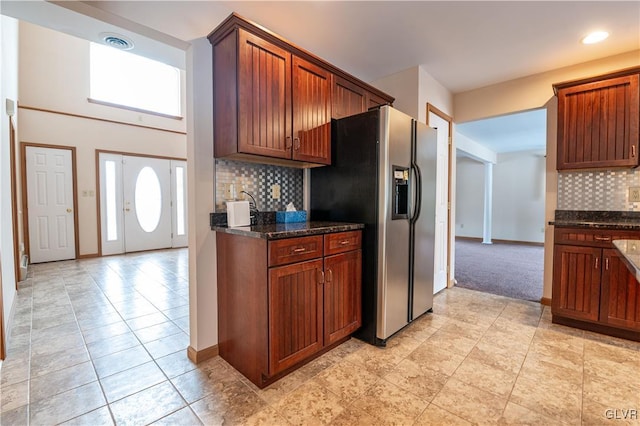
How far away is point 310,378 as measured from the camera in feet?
6.04

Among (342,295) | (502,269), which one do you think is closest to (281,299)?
(342,295)

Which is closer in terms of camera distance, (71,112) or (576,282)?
(576,282)

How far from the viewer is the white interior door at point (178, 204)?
650 cm

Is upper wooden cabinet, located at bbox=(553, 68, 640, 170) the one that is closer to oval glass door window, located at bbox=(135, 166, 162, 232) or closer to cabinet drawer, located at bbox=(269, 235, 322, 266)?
cabinet drawer, located at bbox=(269, 235, 322, 266)

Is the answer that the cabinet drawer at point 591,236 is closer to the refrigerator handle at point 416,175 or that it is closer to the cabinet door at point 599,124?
the cabinet door at point 599,124

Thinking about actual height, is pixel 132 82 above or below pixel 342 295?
above

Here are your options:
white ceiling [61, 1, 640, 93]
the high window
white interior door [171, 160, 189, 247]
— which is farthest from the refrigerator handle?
white interior door [171, 160, 189, 247]

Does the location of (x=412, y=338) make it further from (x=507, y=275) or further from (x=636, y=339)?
(x=507, y=275)

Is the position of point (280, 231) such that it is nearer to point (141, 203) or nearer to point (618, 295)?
point (618, 295)

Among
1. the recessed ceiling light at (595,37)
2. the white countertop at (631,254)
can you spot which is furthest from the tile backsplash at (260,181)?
the recessed ceiling light at (595,37)

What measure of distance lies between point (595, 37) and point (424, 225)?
2.24 meters

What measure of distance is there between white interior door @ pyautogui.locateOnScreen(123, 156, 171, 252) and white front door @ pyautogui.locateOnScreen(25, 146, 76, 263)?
878 mm

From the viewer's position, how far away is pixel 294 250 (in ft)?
5.87

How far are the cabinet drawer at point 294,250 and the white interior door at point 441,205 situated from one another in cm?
210
